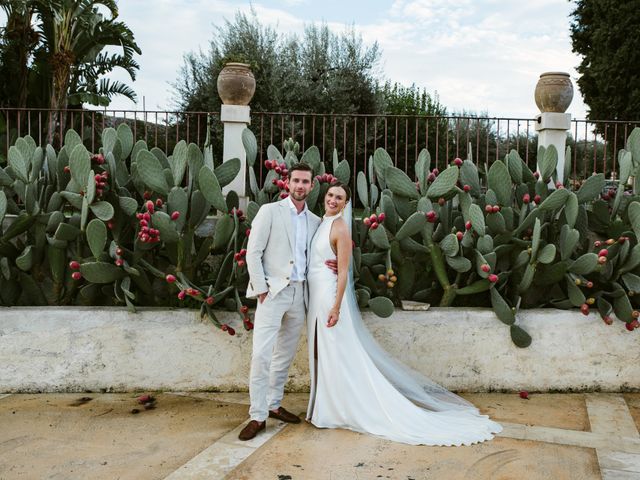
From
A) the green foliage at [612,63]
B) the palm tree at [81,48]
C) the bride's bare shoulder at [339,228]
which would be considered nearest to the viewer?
the bride's bare shoulder at [339,228]

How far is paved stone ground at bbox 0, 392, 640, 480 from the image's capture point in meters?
2.95

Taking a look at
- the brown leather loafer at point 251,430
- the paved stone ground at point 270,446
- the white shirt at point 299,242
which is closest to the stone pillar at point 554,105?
the paved stone ground at point 270,446

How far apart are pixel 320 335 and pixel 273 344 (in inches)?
11.3

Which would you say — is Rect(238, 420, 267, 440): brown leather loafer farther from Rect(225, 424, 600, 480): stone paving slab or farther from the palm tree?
the palm tree

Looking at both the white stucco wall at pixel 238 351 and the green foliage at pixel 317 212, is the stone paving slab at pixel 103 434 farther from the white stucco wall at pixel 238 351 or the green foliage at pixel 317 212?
the green foliage at pixel 317 212

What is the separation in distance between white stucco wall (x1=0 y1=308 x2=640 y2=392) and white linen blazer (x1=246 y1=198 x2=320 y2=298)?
0.94 meters

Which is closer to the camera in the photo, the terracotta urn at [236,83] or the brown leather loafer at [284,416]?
the brown leather loafer at [284,416]

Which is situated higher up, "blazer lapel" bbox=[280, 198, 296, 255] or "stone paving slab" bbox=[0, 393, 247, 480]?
"blazer lapel" bbox=[280, 198, 296, 255]

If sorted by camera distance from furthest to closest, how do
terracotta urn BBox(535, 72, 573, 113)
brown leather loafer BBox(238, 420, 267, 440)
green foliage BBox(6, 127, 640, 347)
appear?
terracotta urn BBox(535, 72, 573, 113) → green foliage BBox(6, 127, 640, 347) → brown leather loafer BBox(238, 420, 267, 440)

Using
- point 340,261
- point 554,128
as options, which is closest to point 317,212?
point 340,261

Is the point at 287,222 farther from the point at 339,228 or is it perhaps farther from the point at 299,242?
the point at 339,228

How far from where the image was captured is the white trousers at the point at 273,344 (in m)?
3.47

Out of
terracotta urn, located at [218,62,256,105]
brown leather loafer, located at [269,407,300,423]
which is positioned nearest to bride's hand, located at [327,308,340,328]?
brown leather loafer, located at [269,407,300,423]

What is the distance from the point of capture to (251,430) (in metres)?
3.39
